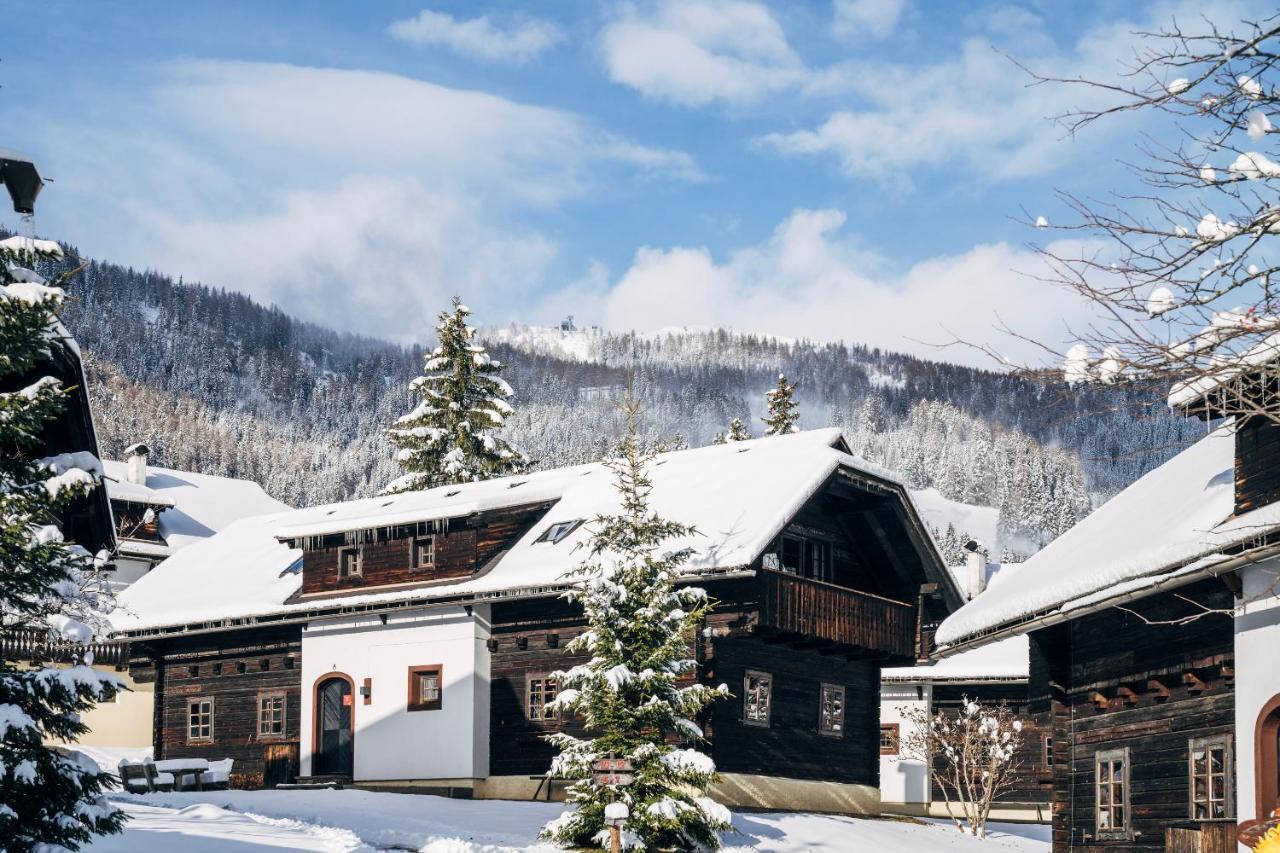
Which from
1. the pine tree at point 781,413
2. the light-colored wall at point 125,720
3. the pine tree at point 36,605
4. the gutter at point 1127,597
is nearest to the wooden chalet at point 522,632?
the light-colored wall at point 125,720

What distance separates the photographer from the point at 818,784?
3356 cm

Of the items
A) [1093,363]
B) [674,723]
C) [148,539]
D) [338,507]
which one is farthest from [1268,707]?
[148,539]

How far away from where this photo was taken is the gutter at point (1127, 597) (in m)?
17.8

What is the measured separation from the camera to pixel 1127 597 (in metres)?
20.0

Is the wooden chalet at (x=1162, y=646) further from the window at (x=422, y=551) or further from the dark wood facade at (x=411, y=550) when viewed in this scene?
the window at (x=422, y=551)

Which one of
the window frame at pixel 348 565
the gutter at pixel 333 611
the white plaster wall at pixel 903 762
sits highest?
the window frame at pixel 348 565

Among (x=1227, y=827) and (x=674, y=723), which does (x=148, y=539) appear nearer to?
(x=674, y=723)

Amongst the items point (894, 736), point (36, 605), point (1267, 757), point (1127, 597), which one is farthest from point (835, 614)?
point (36, 605)

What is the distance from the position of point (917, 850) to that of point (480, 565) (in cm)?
1144

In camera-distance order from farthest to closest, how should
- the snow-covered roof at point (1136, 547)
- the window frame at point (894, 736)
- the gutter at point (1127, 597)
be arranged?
the window frame at point (894, 736) < the snow-covered roof at point (1136, 547) < the gutter at point (1127, 597)

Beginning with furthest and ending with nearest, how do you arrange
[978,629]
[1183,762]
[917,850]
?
[917,850] → [978,629] → [1183,762]

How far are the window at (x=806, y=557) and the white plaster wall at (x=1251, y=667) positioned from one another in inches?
558

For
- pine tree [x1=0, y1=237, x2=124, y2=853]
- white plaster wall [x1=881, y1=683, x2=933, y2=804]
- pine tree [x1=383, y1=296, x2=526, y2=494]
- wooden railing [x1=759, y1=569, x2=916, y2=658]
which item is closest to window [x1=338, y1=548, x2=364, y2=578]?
wooden railing [x1=759, y1=569, x2=916, y2=658]

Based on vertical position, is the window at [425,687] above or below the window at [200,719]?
above
